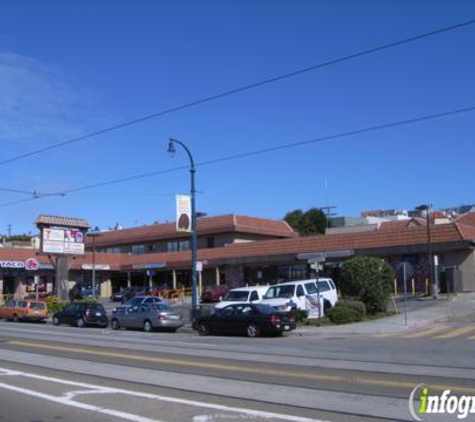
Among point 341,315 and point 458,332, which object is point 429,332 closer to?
point 458,332

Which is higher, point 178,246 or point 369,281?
point 178,246

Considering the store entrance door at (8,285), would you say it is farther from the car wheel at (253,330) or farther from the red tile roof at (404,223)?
the car wheel at (253,330)

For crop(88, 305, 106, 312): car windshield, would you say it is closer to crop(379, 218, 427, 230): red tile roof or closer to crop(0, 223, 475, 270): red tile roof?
crop(0, 223, 475, 270): red tile roof

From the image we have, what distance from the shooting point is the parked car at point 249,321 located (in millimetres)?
25516

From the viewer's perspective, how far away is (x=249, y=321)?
26.1 metres

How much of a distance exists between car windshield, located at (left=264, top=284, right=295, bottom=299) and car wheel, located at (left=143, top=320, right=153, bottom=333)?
18.8 ft

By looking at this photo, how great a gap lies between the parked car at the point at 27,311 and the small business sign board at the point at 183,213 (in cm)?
1348

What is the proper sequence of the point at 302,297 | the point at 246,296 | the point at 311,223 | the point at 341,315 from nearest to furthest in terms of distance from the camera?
1. the point at 341,315
2. the point at 302,297
3. the point at 246,296
4. the point at 311,223

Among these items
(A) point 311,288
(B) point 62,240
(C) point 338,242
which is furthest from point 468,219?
(B) point 62,240

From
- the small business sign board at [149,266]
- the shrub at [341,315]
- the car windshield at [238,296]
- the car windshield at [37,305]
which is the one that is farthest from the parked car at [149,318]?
the small business sign board at [149,266]

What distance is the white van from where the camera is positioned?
31.2 meters

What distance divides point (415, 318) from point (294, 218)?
285 feet

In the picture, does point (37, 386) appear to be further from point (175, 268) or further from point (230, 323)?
point (175, 268)

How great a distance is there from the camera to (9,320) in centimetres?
4297
